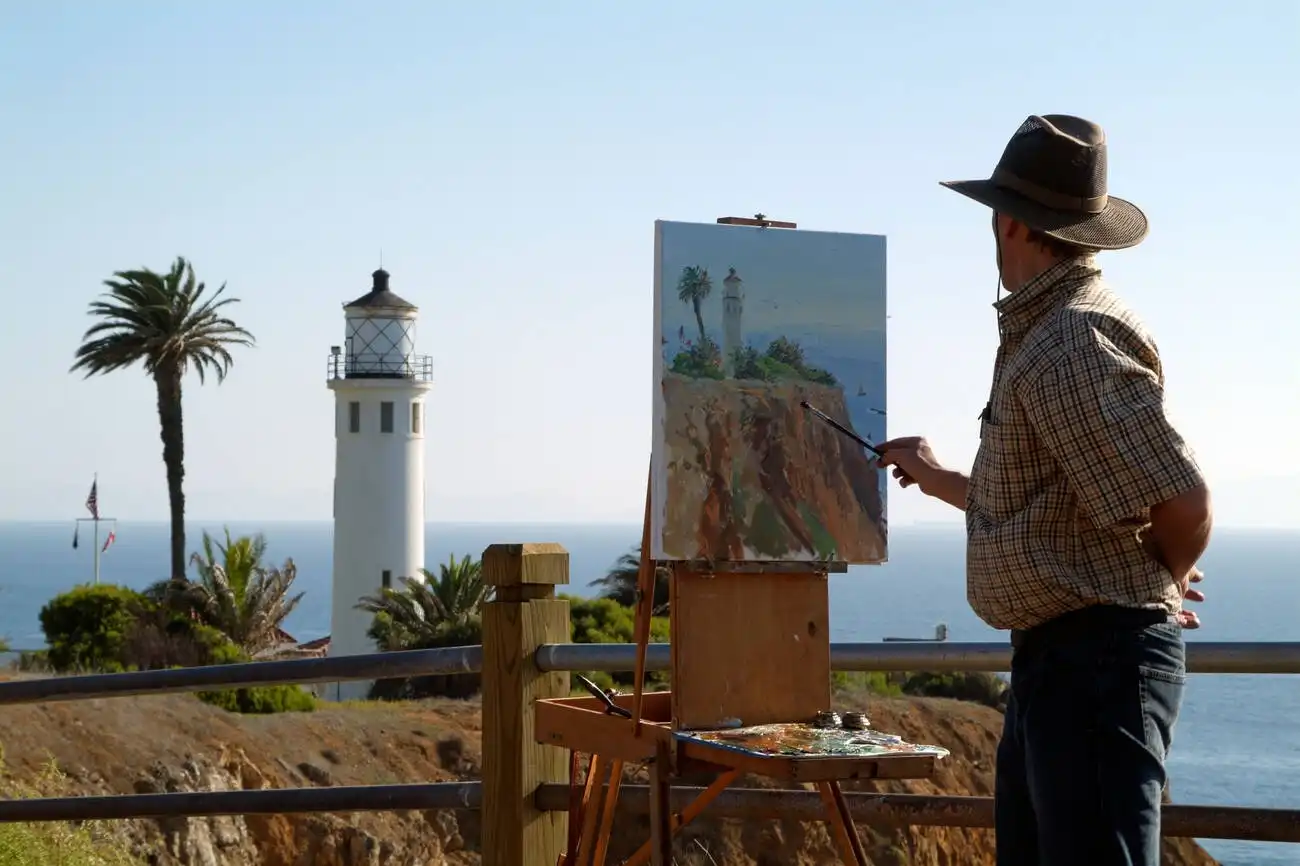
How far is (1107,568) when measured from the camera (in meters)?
2.80

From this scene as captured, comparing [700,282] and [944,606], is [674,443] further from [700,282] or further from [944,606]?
[944,606]

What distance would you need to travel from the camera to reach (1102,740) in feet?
8.93

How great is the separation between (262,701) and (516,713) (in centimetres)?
2041

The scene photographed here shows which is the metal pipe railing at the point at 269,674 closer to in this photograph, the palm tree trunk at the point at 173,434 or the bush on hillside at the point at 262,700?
the bush on hillside at the point at 262,700

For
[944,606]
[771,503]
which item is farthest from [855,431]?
[944,606]

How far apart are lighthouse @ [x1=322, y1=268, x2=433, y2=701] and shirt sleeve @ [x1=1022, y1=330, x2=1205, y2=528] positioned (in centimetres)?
3965

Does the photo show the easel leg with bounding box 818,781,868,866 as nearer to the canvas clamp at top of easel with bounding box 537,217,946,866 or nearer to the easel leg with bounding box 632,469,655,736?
the canvas clamp at top of easel with bounding box 537,217,946,866

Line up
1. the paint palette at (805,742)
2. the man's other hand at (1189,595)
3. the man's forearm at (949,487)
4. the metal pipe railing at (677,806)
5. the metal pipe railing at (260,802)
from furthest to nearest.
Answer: the metal pipe railing at (260,802)
the metal pipe railing at (677,806)
the paint palette at (805,742)
the man's forearm at (949,487)
the man's other hand at (1189,595)

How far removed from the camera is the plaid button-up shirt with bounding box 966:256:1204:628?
2.72 m

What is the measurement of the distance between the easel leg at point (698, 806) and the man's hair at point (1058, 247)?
1378 mm

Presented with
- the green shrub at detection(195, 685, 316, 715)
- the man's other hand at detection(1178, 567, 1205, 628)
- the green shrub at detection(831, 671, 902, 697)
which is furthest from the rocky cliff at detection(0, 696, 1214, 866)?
the man's other hand at detection(1178, 567, 1205, 628)

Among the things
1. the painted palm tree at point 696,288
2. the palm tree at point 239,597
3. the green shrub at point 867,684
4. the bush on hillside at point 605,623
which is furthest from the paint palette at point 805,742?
the palm tree at point 239,597

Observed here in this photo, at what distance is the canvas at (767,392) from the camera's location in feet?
12.9

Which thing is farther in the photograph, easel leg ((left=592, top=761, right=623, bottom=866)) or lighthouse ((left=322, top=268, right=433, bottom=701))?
lighthouse ((left=322, top=268, right=433, bottom=701))
